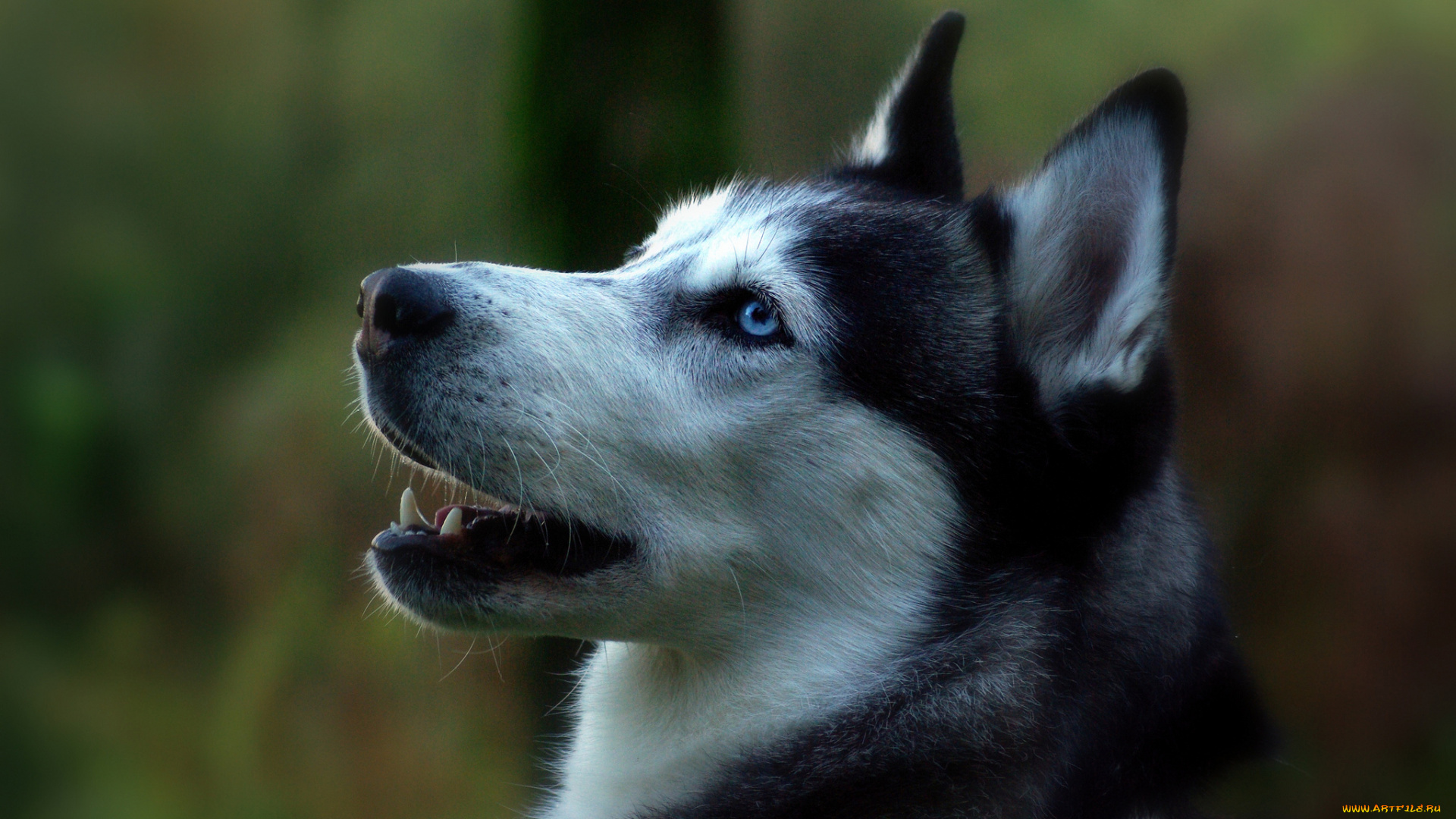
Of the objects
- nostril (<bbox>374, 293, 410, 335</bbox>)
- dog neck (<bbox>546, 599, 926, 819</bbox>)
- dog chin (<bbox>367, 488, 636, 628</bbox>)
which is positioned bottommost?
dog neck (<bbox>546, 599, 926, 819</bbox>)

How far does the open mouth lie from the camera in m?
2.27

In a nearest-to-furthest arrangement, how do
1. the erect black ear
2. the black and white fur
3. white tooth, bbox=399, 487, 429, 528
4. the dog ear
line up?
1. the dog ear
2. the black and white fur
3. white tooth, bbox=399, 487, 429, 528
4. the erect black ear

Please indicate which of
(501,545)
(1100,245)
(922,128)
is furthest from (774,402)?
(922,128)

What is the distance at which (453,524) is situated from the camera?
7.72ft

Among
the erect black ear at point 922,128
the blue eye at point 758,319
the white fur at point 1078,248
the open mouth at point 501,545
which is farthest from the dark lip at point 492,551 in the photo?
the erect black ear at point 922,128

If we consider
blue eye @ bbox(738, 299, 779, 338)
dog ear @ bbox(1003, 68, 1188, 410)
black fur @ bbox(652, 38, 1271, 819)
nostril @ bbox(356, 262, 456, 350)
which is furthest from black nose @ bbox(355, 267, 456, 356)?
dog ear @ bbox(1003, 68, 1188, 410)

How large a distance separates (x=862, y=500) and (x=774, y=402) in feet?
0.89

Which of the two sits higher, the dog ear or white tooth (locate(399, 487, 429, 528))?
the dog ear

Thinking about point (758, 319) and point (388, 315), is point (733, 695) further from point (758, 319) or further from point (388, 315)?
point (388, 315)

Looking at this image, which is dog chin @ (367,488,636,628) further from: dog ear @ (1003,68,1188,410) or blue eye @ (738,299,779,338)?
dog ear @ (1003,68,1188,410)

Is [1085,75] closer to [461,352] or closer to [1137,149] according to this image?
[1137,149]

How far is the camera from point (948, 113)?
3139mm

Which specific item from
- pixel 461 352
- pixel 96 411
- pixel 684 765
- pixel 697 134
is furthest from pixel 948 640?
pixel 96 411

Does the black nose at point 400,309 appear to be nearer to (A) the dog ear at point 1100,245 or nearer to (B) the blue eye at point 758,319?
(B) the blue eye at point 758,319
